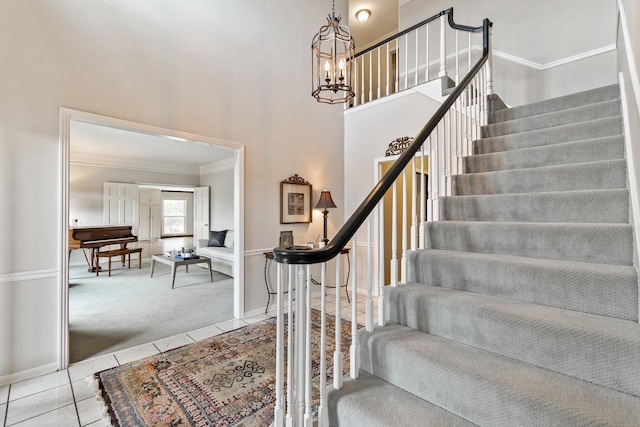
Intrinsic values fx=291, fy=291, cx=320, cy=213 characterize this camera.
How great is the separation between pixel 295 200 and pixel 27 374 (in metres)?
3.09

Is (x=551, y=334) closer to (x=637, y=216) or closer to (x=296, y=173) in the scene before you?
(x=637, y=216)

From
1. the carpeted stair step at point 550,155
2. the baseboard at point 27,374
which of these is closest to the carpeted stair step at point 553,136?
the carpeted stair step at point 550,155

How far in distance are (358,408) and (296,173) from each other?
3332 millimetres

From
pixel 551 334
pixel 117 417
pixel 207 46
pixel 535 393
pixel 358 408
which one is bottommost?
pixel 117 417

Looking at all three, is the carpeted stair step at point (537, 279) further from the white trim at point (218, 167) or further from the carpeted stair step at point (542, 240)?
the white trim at point (218, 167)

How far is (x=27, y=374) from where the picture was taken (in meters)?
2.28

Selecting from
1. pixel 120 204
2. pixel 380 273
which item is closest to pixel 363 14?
pixel 380 273

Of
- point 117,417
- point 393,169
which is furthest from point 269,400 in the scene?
point 393,169

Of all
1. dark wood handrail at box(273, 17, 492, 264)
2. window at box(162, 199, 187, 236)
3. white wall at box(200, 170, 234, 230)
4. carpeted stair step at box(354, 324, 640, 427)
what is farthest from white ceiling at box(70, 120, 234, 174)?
carpeted stair step at box(354, 324, 640, 427)

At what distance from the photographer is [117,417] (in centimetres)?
183

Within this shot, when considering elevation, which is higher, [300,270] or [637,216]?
[637,216]

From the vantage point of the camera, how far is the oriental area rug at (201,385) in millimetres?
1840

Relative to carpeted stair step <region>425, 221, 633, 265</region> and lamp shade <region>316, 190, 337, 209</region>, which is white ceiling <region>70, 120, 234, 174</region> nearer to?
lamp shade <region>316, 190, 337, 209</region>

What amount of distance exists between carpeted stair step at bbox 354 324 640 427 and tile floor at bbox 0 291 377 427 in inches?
70.6
